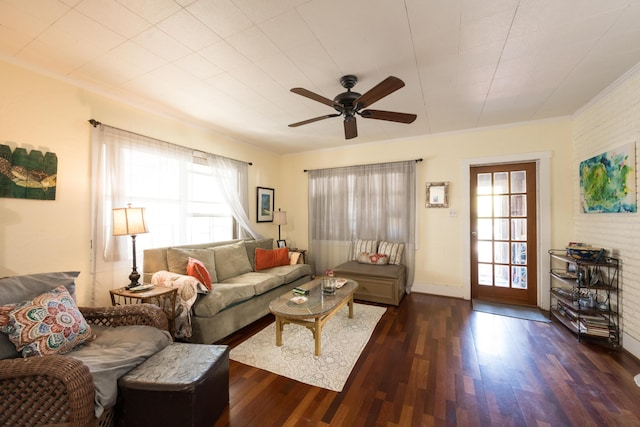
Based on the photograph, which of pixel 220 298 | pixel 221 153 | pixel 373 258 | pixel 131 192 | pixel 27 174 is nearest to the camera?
pixel 27 174

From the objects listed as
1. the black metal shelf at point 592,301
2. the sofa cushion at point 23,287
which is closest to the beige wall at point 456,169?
the black metal shelf at point 592,301

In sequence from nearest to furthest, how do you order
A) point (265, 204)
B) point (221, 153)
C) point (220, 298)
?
1. point (220, 298)
2. point (221, 153)
3. point (265, 204)

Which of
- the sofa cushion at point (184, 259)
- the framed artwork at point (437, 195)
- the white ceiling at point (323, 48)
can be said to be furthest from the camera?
the framed artwork at point (437, 195)

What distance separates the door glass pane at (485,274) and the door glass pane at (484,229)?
45 centimetres

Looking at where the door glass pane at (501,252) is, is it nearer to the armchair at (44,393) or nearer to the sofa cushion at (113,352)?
the sofa cushion at (113,352)

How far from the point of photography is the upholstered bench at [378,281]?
3.56 metres

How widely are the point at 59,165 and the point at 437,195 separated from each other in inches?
183

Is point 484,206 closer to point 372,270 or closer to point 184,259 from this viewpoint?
point 372,270

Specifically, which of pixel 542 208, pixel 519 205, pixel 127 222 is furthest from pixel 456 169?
pixel 127 222

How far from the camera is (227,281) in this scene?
323cm

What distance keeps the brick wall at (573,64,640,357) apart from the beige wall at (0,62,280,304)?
16.7 feet

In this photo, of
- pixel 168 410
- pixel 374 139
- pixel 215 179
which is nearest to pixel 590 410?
pixel 168 410

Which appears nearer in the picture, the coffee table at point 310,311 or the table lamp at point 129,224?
the coffee table at point 310,311

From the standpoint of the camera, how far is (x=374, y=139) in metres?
4.41
